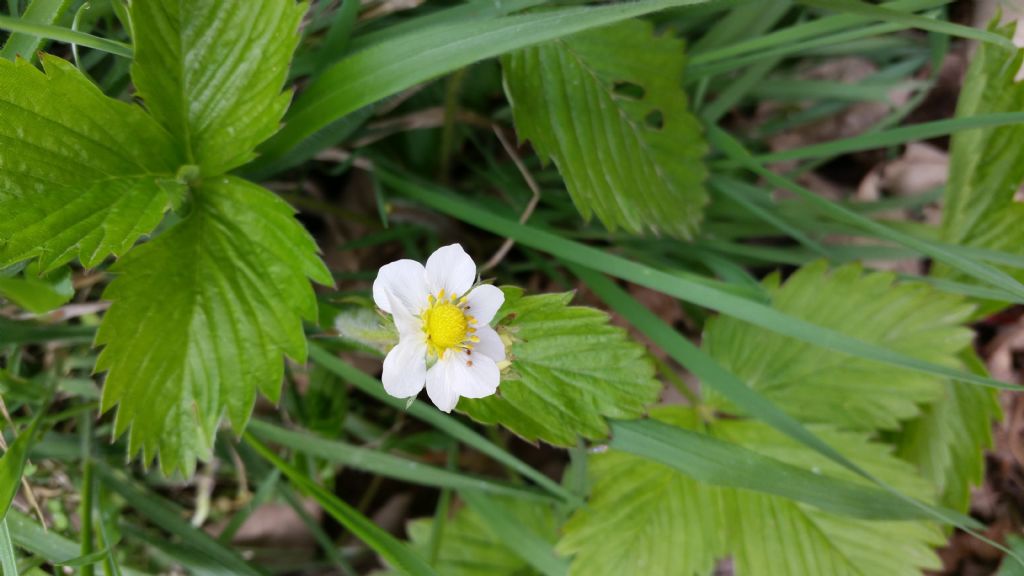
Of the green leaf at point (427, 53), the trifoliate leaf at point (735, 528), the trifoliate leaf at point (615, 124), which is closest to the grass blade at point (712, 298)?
the trifoliate leaf at point (615, 124)

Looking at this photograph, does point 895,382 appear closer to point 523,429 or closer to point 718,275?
point 718,275

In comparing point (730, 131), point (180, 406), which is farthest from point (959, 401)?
point (180, 406)

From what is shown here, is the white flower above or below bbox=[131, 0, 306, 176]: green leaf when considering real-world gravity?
below

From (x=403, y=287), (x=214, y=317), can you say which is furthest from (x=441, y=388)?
(x=214, y=317)

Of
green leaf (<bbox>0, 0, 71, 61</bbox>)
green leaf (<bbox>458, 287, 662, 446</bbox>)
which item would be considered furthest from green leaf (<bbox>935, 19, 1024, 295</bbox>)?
green leaf (<bbox>0, 0, 71, 61</bbox>)

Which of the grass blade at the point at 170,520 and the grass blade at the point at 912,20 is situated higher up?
the grass blade at the point at 912,20

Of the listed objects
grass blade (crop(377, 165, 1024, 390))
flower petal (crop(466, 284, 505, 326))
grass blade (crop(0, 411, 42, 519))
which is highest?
grass blade (crop(377, 165, 1024, 390))

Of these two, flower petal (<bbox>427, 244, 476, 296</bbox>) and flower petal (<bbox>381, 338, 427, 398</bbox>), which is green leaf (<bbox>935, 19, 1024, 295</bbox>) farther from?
flower petal (<bbox>381, 338, 427, 398</bbox>)

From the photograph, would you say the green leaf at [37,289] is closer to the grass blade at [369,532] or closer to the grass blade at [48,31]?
the grass blade at [48,31]
